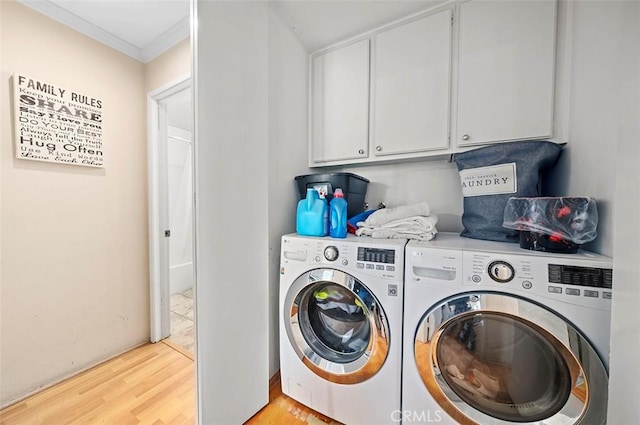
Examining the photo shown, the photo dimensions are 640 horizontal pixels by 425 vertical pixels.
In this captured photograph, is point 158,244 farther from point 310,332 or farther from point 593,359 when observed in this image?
point 593,359

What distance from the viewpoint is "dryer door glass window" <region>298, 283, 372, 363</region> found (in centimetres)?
106

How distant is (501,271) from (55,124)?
242 cm

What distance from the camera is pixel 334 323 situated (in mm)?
1155

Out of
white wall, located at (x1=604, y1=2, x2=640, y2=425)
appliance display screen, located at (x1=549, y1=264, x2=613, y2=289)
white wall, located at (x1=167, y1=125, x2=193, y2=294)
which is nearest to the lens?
white wall, located at (x1=604, y1=2, x2=640, y2=425)

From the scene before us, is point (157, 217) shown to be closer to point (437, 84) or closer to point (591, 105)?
point (437, 84)

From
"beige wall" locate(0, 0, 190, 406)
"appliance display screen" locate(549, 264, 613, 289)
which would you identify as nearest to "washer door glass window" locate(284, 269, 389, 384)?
"appliance display screen" locate(549, 264, 613, 289)

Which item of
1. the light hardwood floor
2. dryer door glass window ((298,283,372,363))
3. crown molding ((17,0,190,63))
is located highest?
crown molding ((17,0,190,63))

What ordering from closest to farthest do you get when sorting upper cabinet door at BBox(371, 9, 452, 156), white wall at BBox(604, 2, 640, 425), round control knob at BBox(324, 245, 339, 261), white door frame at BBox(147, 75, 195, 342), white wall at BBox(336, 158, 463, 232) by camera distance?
white wall at BBox(604, 2, 640, 425) < round control knob at BBox(324, 245, 339, 261) < upper cabinet door at BBox(371, 9, 452, 156) < white wall at BBox(336, 158, 463, 232) < white door frame at BBox(147, 75, 195, 342)

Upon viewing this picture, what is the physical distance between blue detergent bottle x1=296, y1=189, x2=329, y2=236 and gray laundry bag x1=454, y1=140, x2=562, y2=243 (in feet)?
2.45

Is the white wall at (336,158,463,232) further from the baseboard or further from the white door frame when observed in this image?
the baseboard

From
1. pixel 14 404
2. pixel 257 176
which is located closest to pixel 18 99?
pixel 257 176

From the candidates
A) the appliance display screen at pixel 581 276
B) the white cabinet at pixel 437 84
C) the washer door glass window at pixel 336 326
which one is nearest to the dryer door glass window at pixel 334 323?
the washer door glass window at pixel 336 326

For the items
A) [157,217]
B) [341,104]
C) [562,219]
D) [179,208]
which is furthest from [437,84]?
[179,208]

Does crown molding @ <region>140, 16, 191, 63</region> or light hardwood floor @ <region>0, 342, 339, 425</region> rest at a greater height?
crown molding @ <region>140, 16, 191, 63</region>
